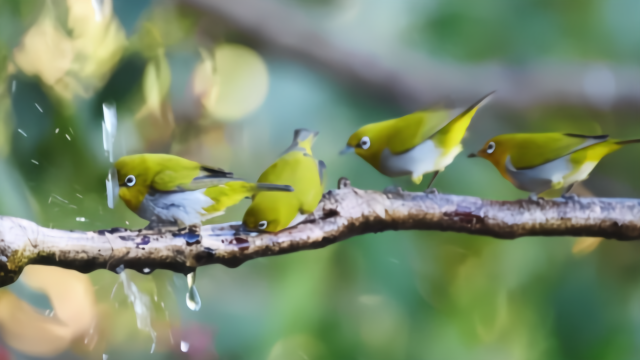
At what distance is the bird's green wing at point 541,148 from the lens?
86 centimetres

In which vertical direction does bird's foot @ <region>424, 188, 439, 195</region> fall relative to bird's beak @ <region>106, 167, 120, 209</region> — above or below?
above

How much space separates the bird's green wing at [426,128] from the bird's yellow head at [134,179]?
0.44 meters

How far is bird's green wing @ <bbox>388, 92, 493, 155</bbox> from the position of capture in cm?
83

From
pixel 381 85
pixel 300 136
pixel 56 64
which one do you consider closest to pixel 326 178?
pixel 300 136

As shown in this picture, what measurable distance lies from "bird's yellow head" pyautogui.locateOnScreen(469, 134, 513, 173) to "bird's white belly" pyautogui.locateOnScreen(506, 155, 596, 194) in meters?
0.01

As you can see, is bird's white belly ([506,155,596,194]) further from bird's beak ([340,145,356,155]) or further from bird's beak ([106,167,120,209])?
bird's beak ([106,167,120,209])

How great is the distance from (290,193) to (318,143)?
0.12 meters

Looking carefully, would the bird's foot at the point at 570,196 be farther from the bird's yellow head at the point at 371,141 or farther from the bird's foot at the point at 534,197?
the bird's yellow head at the point at 371,141

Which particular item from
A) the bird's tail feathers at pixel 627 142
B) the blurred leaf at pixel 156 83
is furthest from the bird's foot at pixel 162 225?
the bird's tail feathers at pixel 627 142

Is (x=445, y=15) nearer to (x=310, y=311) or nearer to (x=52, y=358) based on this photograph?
(x=310, y=311)

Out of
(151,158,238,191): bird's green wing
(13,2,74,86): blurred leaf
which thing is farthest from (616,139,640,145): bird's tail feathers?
(13,2,74,86): blurred leaf

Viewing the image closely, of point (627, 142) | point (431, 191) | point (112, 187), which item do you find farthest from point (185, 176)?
point (627, 142)

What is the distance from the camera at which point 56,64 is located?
809 mm

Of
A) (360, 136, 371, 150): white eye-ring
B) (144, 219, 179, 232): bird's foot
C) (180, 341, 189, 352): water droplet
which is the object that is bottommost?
(180, 341, 189, 352): water droplet
